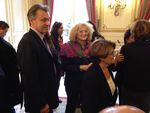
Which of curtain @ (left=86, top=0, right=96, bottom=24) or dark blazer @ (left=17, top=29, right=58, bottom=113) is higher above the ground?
curtain @ (left=86, top=0, right=96, bottom=24)

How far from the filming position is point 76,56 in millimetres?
2148

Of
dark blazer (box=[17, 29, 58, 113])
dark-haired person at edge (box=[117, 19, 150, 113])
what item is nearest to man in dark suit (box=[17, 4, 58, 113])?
dark blazer (box=[17, 29, 58, 113])

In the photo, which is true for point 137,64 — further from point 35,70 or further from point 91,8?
point 91,8

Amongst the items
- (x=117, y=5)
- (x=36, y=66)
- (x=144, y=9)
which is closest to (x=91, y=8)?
(x=117, y=5)

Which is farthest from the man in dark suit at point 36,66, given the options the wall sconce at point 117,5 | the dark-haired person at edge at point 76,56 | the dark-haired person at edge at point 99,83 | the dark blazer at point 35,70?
the wall sconce at point 117,5

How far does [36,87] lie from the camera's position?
58.1 inches

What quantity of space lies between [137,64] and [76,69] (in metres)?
0.66

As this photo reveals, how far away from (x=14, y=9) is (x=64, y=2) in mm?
1388

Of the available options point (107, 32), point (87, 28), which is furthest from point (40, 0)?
point (87, 28)

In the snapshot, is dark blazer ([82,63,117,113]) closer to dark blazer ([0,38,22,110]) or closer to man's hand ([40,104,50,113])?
man's hand ([40,104,50,113])

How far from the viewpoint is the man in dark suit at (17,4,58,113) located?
1.47 meters

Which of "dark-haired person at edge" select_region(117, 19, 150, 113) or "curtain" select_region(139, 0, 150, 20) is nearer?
"dark-haired person at edge" select_region(117, 19, 150, 113)

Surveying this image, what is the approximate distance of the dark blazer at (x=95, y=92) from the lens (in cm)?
144

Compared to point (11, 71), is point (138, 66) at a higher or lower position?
higher
